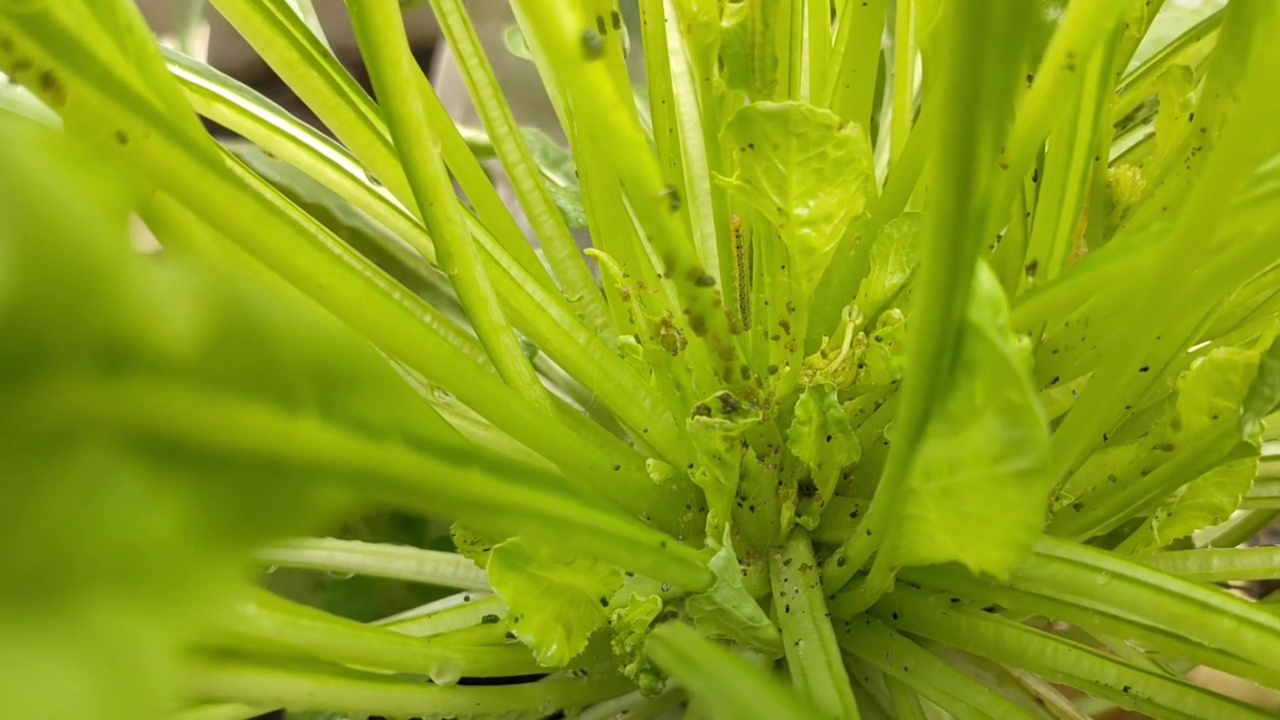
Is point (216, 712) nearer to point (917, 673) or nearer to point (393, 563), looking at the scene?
point (393, 563)

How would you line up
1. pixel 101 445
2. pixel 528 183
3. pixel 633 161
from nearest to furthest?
pixel 101 445, pixel 633 161, pixel 528 183

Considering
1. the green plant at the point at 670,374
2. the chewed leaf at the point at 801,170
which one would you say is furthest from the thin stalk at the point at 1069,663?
the chewed leaf at the point at 801,170

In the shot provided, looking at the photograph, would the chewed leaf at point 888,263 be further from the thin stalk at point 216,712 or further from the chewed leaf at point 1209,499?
the thin stalk at point 216,712

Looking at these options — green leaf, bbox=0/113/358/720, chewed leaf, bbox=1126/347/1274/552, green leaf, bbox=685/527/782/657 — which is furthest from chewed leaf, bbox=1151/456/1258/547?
green leaf, bbox=0/113/358/720

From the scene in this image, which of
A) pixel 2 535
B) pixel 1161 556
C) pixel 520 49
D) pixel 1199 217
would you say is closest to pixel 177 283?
pixel 2 535

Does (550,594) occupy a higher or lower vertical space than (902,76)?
lower

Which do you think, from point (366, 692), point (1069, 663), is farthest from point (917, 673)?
point (366, 692)

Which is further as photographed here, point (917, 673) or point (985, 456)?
point (917, 673)

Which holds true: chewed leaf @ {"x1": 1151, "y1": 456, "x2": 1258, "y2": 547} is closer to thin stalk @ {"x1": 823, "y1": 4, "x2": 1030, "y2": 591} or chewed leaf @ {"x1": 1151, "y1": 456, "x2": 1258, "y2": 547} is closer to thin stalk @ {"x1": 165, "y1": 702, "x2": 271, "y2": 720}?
thin stalk @ {"x1": 823, "y1": 4, "x2": 1030, "y2": 591}
